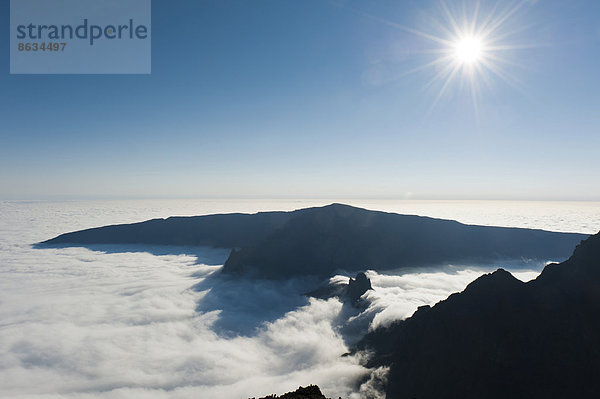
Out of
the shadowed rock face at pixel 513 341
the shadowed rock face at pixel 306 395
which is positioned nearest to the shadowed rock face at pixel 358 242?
the shadowed rock face at pixel 513 341

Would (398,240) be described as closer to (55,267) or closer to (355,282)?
(355,282)

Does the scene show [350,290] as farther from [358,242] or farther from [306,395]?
→ [306,395]

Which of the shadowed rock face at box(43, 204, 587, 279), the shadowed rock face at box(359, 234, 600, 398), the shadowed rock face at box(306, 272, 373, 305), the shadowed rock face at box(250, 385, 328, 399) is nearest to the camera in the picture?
the shadowed rock face at box(250, 385, 328, 399)

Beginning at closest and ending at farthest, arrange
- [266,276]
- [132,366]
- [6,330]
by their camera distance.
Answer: [132,366]
[6,330]
[266,276]

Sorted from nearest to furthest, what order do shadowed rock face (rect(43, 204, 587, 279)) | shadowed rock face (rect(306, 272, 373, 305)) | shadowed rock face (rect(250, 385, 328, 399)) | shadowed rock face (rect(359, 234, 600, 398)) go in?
1. shadowed rock face (rect(250, 385, 328, 399))
2. shadowed rock face (rect(359, 234, 600, 398))
3. shadowed rock face (rect(306, 272, 373, 305))
4. shadowed rock face (rect(43, 204, 587, 279))

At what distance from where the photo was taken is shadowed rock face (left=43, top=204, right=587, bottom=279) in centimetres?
10475

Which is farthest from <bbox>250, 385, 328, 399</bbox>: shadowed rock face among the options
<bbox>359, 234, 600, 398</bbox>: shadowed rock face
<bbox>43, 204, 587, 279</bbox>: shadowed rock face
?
<bbox>43, 204, 587, 279</bbox>: shadowed rock face

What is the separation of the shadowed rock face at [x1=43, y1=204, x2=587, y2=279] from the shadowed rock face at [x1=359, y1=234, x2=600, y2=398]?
6568cm

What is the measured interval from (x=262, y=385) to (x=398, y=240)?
86.7 m

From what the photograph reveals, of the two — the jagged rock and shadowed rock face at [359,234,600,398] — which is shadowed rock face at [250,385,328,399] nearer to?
the jagged rock

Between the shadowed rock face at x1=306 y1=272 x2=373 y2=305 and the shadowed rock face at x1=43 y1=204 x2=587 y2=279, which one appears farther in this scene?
the shadowed rock face at x1=43 y1=204 x2=587 y2=279

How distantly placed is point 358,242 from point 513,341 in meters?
81.6

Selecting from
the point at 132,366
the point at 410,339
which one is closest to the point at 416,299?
the point at 410,339

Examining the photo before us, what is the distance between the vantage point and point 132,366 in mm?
60156
